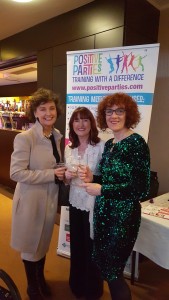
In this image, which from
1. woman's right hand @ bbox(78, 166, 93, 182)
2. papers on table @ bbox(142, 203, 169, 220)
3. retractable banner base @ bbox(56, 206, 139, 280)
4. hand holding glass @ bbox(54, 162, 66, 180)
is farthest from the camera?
retractable banner base @ bbox(56, 206, 139, 280)

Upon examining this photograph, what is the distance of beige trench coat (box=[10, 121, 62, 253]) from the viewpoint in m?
1.53

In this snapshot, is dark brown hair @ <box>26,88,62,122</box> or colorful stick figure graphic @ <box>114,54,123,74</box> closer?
dark brown hair @ <box>26,88,62,122</box>

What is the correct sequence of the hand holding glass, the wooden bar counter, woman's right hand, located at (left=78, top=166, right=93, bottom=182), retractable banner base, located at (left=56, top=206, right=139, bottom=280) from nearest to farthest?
woman's right hand, located at (left=78, top=166, right=93, bottom=182) < the hand holding glass < retractable banner base, located at (left=56, top=206, right=139, bottom=280) < the wooden bar counter

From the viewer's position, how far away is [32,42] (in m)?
3.15

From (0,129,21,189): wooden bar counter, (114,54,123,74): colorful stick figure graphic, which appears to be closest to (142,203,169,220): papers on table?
(114,54,123,74): colorful stick figure graphic

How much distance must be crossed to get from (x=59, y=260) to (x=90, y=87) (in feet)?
5.64

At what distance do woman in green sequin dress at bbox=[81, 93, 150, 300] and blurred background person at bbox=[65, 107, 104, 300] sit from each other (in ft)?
0.59

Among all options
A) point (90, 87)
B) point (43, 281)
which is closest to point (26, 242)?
point (43, 281)

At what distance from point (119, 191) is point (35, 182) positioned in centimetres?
59

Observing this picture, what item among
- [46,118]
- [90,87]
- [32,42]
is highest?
[32,42]

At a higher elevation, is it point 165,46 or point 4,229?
point 165,46

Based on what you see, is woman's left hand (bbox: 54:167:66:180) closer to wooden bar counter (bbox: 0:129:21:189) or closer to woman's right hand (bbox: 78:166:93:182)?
woman's right hand (bbox: 78:166:93:182)

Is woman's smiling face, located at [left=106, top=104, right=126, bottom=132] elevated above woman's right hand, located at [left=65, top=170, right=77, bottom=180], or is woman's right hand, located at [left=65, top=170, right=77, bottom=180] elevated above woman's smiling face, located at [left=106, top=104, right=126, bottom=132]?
woman's smiling face, located at [left=106, top=104, right=126, bottom=132]

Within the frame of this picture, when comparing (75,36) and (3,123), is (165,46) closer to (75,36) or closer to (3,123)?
(75,36)
